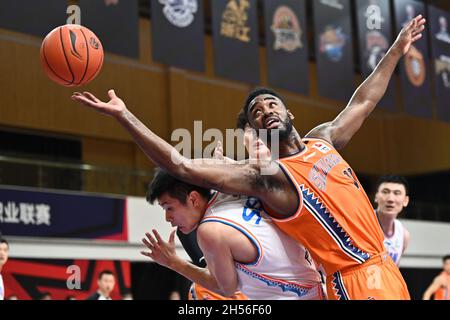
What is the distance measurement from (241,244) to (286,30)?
7944 millimetres

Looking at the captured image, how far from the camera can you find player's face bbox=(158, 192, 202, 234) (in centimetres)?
359

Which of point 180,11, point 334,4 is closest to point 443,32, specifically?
point 334,4

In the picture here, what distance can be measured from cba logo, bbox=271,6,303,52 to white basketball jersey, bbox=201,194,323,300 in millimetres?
7550

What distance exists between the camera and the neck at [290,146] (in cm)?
373

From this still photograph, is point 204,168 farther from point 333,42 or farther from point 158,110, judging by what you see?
point 158,110

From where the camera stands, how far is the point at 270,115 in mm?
3680

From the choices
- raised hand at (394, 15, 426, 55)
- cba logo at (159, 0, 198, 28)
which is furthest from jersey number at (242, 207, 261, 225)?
cba logo at (159, 0, 198, 28)

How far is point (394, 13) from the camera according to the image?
476 inches

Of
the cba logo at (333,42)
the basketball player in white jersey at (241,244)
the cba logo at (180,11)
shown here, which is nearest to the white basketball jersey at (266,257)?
the basketball player in white jersey at (241,244)

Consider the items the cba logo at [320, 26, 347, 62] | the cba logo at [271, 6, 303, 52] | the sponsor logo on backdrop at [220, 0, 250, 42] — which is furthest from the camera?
the cba logo at [320, 26, 347, 62]

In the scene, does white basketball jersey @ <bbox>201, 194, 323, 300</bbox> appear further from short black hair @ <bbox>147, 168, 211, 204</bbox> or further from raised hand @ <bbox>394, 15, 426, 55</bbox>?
raised hand @ <bbox>394, 15, 426, 55</bbox>

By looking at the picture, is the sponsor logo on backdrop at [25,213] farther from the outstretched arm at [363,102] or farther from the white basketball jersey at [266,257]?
the white basketball jersey at [266,257]

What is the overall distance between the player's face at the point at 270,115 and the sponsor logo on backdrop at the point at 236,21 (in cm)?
660

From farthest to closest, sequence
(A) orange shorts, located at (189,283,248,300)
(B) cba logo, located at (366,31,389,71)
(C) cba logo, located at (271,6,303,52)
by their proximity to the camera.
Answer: (B) cba logo, located at (366,31,389,71) → (C) cba logo, located at (271,6,303,52) → (A) orange shorts, located at (189,283,248,300)
